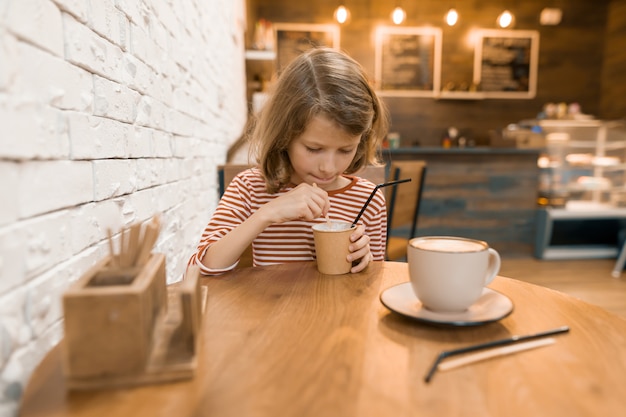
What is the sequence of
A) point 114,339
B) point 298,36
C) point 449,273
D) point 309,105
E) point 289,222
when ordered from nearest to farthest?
point 114,339 < point 449,273 < point 309,105 < point 289,222 < point 298,36

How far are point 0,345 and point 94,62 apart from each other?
21.2 inches

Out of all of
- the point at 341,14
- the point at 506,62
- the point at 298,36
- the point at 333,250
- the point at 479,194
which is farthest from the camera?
the point at 506,62

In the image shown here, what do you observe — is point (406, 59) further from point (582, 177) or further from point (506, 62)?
point (582, 177)

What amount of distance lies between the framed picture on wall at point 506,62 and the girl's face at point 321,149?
16.9 ft

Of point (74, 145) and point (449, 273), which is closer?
point (449, 273)

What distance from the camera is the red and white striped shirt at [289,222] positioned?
1277mm

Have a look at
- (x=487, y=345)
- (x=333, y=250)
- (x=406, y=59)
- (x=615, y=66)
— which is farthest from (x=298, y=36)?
(x=487, y=345)

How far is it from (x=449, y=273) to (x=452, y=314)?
0.08 metres

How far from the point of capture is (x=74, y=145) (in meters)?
0.74

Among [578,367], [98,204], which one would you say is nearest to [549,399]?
[578,367]

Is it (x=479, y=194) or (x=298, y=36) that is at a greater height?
(x=298, y=36)

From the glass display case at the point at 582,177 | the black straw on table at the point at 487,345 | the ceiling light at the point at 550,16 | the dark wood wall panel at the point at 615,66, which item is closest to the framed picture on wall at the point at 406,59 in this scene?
the ceiling light at the point at 550,16

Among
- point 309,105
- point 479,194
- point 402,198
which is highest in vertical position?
point 309,105

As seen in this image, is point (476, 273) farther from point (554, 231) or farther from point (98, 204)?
point (554, 231)
